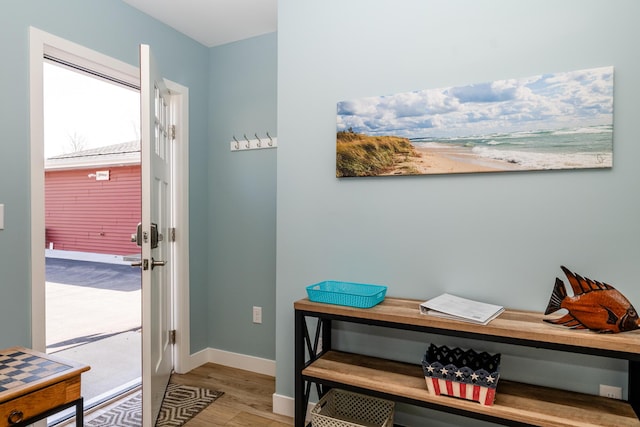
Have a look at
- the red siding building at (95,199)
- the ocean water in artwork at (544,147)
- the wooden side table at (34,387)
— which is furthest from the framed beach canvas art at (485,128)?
the red siding building at (95,199)

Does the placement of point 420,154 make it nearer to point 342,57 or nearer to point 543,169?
point 543,169

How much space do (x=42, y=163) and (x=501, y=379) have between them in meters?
2.44

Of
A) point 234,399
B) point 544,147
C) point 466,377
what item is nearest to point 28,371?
point 234,399

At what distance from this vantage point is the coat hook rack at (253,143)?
9.37ft

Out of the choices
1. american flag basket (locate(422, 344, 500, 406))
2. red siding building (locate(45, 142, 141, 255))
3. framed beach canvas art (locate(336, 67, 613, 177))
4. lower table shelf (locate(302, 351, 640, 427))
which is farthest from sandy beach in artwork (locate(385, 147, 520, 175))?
red siding building (locate(45, 142, 141, 255))

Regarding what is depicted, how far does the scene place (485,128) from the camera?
69.1 inches

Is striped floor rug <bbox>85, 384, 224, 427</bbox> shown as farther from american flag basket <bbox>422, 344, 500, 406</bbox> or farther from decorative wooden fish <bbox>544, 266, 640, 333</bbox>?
decorative wooden fish <bbox>544, 266, 640, 333</bbox>

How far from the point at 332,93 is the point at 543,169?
1.08m

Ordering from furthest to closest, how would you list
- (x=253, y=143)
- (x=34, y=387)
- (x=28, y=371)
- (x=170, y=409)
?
(x=253, y=143)
(x=170, y=409)
(x=28, y=371)
(x=34, y=387)

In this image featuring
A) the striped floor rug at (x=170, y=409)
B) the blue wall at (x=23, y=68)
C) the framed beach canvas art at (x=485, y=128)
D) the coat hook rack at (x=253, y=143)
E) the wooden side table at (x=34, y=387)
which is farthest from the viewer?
the coat hook rack at (x=253, y=143)

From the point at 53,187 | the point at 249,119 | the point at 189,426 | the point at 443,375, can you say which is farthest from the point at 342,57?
the point at 53,187

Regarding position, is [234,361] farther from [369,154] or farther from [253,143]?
[369,154]

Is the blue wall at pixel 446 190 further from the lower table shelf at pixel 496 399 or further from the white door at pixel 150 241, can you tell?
the white door at pixel 150 241

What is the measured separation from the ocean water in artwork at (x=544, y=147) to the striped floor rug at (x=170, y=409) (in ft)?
6.74
